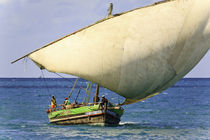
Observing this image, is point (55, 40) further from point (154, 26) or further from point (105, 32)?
point (154, 26)

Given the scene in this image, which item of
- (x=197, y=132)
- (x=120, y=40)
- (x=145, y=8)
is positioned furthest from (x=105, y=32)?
(x=197, y=132)

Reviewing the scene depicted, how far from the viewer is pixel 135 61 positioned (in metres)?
26.7

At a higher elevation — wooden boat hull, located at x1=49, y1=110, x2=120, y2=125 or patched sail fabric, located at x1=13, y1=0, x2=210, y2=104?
patched sail fabric, located at x1=13, y1=0, x2=210, y2=104

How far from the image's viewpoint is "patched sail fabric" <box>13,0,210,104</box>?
26484mm

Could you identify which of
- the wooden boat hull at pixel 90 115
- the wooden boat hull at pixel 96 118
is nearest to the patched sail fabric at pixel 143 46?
the wooden boat hull at pixel 90 115

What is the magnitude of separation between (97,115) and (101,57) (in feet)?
13.2

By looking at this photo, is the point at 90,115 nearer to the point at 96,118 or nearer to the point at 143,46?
the point at 96,118

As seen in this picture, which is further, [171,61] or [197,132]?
[197,132]

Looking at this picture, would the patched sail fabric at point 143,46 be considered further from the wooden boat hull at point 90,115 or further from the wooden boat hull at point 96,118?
the wooden boat hull at point 96,118

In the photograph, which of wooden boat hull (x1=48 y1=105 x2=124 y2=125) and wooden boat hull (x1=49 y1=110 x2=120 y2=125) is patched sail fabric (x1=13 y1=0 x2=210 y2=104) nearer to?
wooden boat hull (x1=48 y1=105 x2=124 y2=125)

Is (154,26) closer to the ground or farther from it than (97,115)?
farther from it

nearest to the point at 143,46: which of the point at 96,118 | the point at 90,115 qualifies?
the point at 96,118

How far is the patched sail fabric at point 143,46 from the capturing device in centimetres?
2648

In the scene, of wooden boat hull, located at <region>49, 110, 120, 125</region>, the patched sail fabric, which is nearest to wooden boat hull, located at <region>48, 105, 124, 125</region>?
wooden boat hull, located at <region>49, 110, 120, 125</region>
